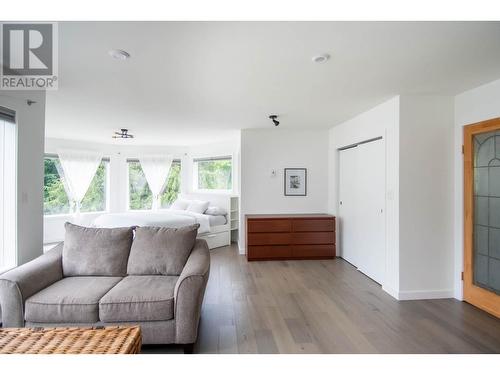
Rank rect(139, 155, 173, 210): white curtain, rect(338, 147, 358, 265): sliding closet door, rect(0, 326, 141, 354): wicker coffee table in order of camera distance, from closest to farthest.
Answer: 1. rect(0, 326, 141, 354): wicker coffee table
2. rect(338, 147, 358, 265): sliding closet door
3. rect(139, 155, 173, 210): white curtain

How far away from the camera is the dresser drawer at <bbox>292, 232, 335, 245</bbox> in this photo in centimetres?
452

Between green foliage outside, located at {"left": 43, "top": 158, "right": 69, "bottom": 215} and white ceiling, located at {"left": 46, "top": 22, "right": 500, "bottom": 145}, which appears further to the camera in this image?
green foliage outside, located at {"left": 43, "top": 158, "right": 69, "bottom": 215}

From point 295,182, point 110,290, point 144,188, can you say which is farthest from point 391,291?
point 144,188

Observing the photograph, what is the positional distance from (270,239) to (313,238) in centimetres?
76

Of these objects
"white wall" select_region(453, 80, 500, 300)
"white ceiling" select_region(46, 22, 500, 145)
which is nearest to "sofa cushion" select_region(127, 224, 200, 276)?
"white ceiling" select_region(46, 22, 500, 145)

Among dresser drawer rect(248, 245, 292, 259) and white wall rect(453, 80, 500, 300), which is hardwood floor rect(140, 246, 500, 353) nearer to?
white wall rect(453, 80, 500, 300)

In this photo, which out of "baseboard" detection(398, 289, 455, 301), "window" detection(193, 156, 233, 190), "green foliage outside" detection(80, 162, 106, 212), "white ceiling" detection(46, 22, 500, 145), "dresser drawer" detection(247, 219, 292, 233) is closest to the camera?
"white ceiling" detection(46, 22, 500, 145)

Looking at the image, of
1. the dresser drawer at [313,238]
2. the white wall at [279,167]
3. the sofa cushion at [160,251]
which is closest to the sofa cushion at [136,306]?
the sofa cushion at [160,251]

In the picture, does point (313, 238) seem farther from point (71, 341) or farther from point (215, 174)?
point (71, 341)

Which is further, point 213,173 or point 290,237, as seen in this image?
point 213,173

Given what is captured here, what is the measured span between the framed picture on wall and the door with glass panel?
2524 mm

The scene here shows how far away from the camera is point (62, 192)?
20.3 ft

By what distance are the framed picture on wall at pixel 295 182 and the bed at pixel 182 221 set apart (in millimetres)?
1548
